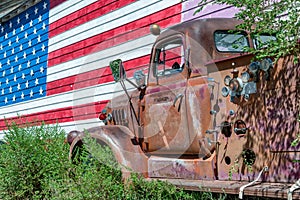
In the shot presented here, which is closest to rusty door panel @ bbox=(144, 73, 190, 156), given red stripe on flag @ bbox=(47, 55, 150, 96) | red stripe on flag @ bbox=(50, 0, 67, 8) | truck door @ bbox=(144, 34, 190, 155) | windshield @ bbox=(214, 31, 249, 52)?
truck door @ bbox=(144, 34, 190, 155)

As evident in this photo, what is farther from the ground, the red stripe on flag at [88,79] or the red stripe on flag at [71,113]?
the red stripe on flag at [88,79]

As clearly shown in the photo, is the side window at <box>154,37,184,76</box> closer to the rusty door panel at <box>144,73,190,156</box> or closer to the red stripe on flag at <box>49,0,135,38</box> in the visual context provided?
the rusty door panel at <box>144,73,190,156</box>

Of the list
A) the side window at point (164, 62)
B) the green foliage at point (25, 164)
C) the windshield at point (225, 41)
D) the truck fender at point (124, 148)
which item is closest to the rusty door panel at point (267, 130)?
the windshield at point (225, 41)

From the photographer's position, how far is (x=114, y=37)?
898 centimetres

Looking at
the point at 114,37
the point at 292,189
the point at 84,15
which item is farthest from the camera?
the point at 84,15

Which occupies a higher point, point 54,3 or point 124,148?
point 54,3

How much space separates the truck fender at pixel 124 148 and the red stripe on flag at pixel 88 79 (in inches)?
119

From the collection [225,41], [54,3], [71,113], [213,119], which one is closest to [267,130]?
[213,119]

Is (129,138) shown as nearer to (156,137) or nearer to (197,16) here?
(156,137)

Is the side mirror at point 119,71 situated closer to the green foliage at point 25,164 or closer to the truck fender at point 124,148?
the truck fender at point 124,148

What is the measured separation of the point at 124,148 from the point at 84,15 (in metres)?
5.96

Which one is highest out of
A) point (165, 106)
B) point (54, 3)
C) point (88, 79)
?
point (54, 3)

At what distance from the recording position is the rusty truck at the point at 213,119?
3.08 m

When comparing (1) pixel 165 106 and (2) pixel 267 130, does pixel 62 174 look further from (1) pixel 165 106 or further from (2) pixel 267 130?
(2) pixel 267 130
